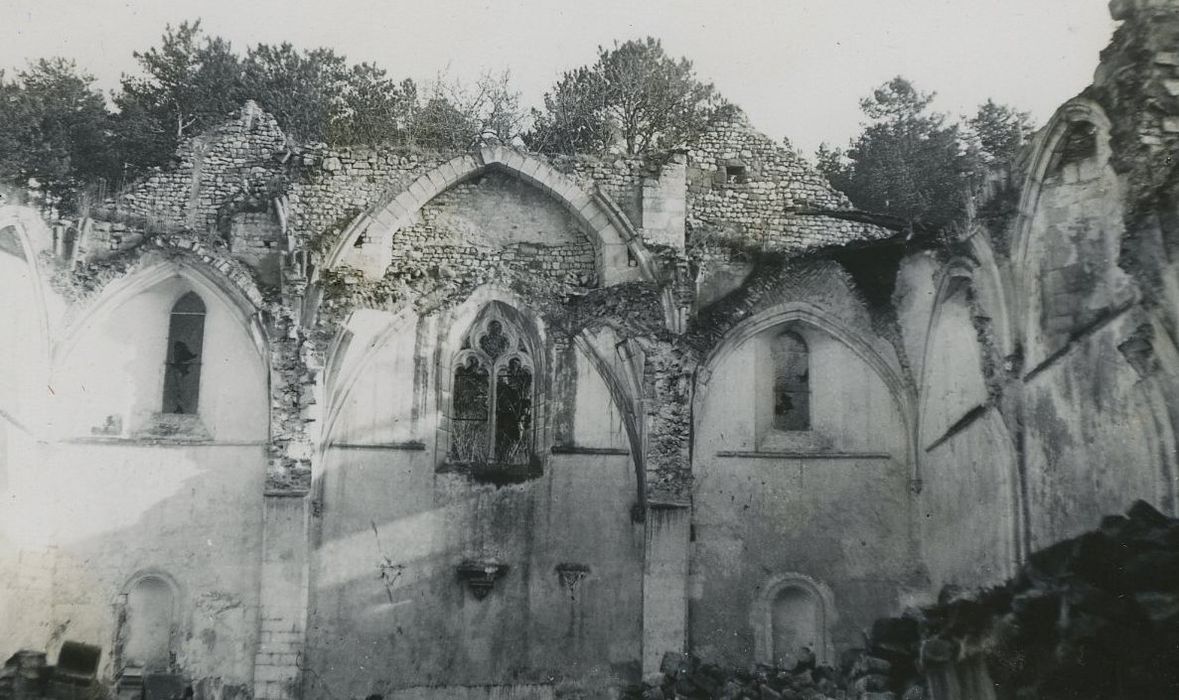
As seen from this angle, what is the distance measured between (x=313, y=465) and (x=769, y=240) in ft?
20.9

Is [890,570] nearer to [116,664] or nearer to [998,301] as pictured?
[998,301]

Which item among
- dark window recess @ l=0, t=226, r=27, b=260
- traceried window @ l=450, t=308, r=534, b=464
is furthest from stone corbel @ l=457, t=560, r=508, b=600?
dark window recess @ l=0, t=226, r=27, b=260

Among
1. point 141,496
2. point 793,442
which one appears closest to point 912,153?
point 793,442

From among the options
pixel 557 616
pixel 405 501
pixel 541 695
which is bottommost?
pixel 541 695

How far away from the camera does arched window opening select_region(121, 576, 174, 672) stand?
13008 millimetres

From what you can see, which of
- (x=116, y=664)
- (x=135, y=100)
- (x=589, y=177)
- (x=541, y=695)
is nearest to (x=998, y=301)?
(x=589, y=177)

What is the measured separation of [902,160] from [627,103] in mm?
4942

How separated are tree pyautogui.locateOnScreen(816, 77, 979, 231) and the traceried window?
24.6ft

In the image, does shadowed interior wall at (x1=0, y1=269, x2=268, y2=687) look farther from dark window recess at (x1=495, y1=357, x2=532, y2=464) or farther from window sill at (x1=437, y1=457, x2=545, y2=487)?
dark window recess at (x1=495, y1=357, x2=532, y2=464)

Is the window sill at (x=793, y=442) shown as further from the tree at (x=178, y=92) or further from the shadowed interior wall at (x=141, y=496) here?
the tree at (x=178, y=92)

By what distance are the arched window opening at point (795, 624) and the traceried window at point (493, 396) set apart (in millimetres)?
3519

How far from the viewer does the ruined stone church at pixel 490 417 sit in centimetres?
1294

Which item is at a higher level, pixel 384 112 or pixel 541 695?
pixel 384 112

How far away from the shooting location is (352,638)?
13148 mm
